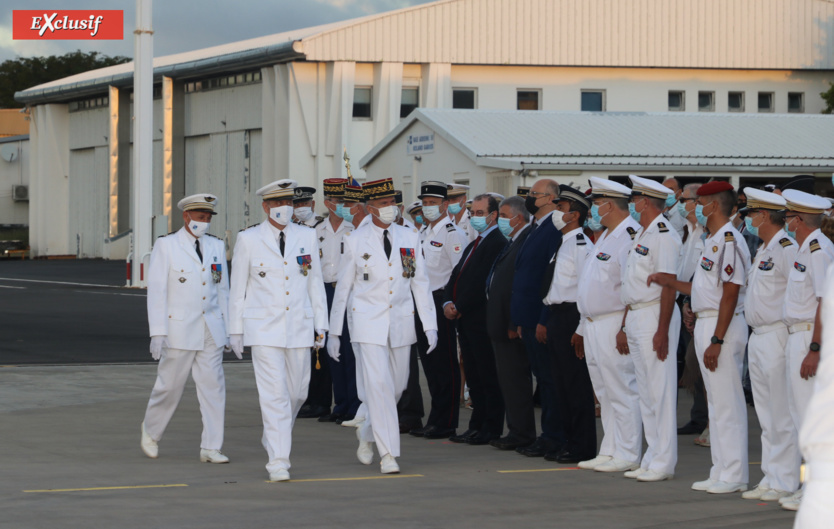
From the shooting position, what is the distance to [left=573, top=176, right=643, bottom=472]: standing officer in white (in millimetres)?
9133

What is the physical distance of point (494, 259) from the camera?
36.1 ft

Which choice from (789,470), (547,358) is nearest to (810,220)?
(789,470)

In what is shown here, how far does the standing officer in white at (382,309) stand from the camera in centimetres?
908

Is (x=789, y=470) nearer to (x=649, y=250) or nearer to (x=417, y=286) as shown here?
(x=649, y=250)

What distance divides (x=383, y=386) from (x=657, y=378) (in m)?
1.94

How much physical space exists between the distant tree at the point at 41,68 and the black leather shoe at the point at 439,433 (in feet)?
282

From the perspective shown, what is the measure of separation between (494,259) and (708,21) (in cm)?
3566

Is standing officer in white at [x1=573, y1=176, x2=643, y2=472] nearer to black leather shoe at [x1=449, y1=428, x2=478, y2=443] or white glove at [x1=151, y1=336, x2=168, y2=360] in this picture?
black leather shoe at [x1=449, y1=428, x2=478, y2=443]

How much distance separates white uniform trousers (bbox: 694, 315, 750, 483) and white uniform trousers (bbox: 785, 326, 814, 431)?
57cm

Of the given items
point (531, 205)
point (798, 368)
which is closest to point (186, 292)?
point (531, 205)

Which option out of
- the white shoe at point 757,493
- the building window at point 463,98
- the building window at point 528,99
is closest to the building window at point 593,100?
the building window at point 528,99

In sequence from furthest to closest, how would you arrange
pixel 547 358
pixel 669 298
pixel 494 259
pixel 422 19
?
pixel 422 19
pixel 494 259
pixel 547 358
pixel 669 298

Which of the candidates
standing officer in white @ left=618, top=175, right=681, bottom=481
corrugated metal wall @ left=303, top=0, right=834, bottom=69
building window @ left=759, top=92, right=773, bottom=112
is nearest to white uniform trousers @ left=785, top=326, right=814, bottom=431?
standing officer in white @ left=618, top=175, right=681, bottom=481

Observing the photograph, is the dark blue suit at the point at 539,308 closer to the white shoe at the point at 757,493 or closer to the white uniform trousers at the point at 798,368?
the white shoe at the point at 757,493
